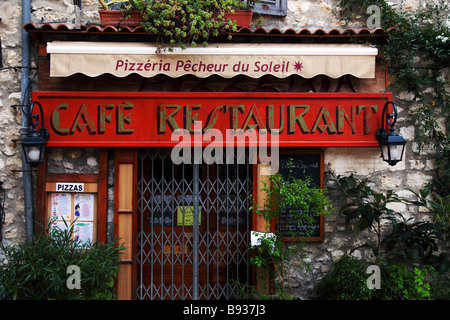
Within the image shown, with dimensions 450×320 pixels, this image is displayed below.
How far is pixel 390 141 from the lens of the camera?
4195 mm

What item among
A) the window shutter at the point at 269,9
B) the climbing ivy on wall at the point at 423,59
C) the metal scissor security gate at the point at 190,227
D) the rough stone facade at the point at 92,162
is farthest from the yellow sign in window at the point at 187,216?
the climbing ivy on wall at the point at 423,59

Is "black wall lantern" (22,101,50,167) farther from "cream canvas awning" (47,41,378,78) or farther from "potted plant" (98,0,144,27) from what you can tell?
"potted plant" (98,0,144,27)

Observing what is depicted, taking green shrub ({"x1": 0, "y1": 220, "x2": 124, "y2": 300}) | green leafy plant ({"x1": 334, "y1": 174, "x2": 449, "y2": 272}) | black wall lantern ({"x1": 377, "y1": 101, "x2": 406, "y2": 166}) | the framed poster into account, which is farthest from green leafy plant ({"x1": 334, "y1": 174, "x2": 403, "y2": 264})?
the framed poster

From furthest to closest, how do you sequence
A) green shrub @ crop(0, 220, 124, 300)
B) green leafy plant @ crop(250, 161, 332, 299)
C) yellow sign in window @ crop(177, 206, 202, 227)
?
yellow sign in window @ crop(177, 206, 202, 227) < green leafy plant @ crop(250, 161, 332, 299) < green shrub @ crop(0, 220, 124, 300)

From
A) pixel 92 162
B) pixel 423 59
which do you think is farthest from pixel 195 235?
pixel 423 59

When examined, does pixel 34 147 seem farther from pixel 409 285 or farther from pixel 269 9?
pixel 409 285

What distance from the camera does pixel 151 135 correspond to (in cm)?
451

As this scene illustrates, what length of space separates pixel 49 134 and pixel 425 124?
188 inches

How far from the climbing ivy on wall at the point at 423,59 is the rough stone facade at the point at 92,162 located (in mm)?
141

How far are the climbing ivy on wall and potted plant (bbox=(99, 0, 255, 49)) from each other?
1686 mm

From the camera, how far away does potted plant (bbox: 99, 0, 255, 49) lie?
4168mm

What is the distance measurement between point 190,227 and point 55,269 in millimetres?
1705

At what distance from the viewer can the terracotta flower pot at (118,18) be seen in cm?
446
